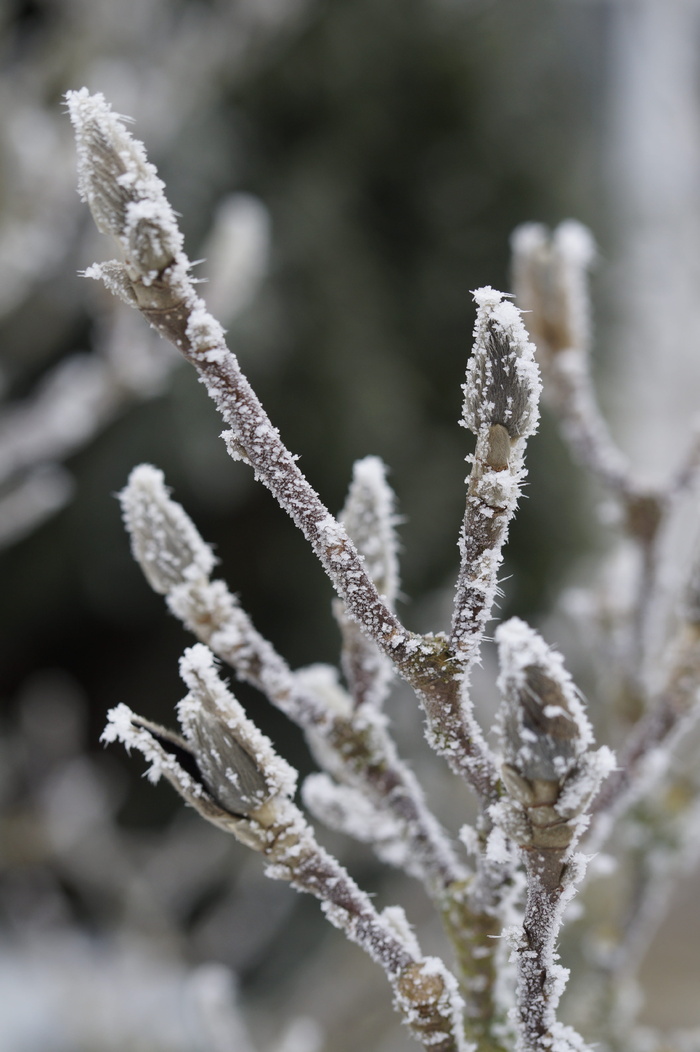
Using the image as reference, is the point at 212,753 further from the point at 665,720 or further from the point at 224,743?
the point at 665,720

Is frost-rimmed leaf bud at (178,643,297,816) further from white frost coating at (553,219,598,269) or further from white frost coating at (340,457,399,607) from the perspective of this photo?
white frost coating at (553,219,598,269)

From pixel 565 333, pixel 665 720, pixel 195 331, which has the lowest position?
pixel 195 331

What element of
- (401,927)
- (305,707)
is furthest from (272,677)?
(401,927)

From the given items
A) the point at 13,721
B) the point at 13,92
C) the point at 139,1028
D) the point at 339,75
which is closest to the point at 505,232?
the point at 339,75

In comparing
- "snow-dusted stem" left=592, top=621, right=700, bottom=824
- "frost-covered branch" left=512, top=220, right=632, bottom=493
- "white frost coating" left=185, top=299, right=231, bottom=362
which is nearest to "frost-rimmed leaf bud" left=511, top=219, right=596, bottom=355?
"frost-covered branch" left=512, top=220, right=632, bottom=493

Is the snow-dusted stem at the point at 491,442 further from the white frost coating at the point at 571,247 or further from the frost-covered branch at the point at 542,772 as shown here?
the white frost coating at the point at 571,247

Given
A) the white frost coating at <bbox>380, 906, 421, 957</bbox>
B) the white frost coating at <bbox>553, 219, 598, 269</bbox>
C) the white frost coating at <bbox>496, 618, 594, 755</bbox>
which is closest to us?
the white frost coating at <bbox>496, 618, 594, 755</bbox>

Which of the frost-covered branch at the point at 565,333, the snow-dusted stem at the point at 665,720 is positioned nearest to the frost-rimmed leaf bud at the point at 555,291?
the frost-covered branch at the point at 565,333
